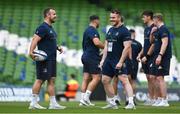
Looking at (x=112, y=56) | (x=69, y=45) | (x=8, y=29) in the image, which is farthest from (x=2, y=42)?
(x=112, y=56)

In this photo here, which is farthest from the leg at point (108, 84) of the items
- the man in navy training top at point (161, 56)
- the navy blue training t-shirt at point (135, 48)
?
the navy blue training t-shirt at point (135, 48)

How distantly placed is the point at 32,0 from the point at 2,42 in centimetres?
485

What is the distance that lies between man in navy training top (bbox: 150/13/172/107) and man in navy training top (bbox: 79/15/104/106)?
4.65 feet

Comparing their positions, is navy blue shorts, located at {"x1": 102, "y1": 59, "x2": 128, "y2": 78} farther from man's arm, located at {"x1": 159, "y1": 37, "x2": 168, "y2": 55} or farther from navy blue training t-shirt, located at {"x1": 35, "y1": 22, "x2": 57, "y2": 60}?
man's arm, located at {"x1": 159, "y1": 37, "x2": 168, "y2": 55}

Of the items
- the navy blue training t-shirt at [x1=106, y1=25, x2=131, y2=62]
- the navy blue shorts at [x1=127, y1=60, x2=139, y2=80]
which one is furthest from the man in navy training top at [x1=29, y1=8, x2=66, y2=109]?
the navy blue shorts at [x1=127, y1=60, x2=139, y2=80]

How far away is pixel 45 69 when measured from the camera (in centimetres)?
1380

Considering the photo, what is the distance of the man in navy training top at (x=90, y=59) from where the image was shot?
15.7 m

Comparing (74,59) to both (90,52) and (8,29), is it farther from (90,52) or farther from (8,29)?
(90,52)

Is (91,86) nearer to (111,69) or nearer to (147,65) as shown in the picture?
(147,65)

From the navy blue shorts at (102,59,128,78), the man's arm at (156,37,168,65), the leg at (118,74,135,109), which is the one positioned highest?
the man's arm at (156,37,168,65)

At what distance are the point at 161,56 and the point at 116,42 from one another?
2.04 meters

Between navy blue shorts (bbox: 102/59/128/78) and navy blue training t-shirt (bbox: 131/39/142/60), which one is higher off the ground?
navy blue training t-shirt (bbox: 131/39/142/60)

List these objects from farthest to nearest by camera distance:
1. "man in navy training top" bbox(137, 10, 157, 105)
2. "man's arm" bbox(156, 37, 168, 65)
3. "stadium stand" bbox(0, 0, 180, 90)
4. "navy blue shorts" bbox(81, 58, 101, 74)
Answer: "stadium stand" bbox(0, 0, 180, 90)
"man in navy training top" bbox(137, 10, 157, 105)
"navy blue shorts" bbox(81, 58, 101, 74)
"man's arm" bbox(156, 37, 168, 65)

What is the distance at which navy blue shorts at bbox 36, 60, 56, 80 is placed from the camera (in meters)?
13.8
